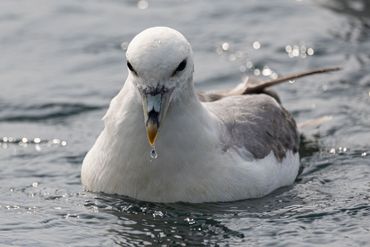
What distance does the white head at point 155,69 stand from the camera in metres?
8.91

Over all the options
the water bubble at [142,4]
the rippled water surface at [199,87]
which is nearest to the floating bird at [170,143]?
the rippled water surface at [199,87]

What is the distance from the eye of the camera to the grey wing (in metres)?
10.0

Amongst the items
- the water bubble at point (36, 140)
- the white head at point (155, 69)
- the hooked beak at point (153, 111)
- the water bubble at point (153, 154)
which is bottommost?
the water bubble at point (36, 140)

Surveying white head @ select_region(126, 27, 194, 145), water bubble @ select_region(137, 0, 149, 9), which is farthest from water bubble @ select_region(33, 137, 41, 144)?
water bubble @ select_region(137, 0, 149, 9)

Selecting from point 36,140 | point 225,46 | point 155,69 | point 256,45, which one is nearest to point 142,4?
point 225,46

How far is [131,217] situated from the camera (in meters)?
9.64

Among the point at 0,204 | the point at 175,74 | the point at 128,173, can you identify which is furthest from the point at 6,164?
the point at 175,74

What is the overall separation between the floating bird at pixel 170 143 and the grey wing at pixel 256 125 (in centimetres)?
1

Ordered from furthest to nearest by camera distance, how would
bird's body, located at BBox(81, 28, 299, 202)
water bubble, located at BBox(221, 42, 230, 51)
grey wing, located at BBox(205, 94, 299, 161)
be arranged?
water bubble, located at BBox(221, 42, 230, 51) < grey wing, located at BBox(205, 94, 299, 161) < bird's body, located at BBox(81, 28, 299, 202)

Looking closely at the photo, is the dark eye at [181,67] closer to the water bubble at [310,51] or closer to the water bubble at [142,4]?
the water bubble at [310,51]

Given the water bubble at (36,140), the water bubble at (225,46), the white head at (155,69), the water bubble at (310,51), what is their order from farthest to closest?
the water bubble at (225,46), the water bubble at (310,51), the water bubble at (36,140), the white head at (155,69)

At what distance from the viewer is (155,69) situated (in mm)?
8906

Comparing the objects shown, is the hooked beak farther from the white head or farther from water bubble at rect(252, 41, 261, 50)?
water bubble at rect(252, 41, 261, 50)

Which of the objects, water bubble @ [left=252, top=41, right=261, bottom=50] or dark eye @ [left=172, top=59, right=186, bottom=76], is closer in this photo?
dark eye @ [left=172, top=59, right=186, bottom=76]
